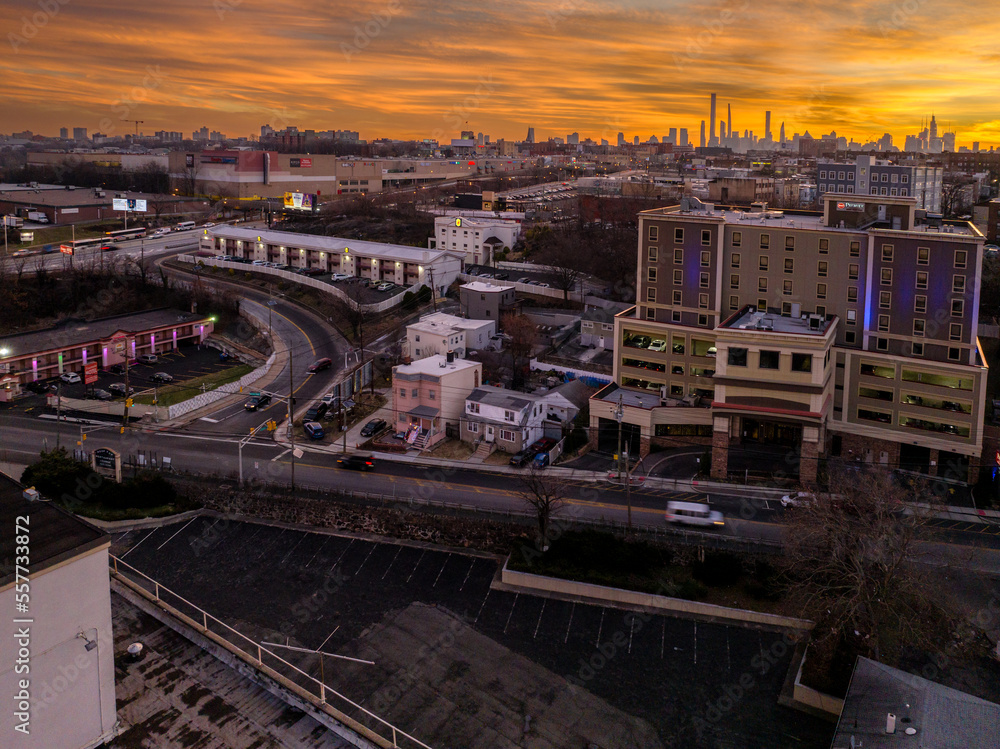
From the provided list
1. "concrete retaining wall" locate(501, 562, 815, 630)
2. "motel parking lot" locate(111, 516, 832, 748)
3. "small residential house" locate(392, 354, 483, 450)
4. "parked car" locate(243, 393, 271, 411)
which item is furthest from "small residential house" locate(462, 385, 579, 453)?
"parked car" locate(243, 393, 271, 411)

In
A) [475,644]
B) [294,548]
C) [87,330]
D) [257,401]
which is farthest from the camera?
[87,330]

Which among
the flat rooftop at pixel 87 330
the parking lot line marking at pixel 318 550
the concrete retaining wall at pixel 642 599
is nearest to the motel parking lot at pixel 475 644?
the parking lot line marking at pixel 318 550

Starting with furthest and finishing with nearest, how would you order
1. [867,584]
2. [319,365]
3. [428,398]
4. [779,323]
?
[319,365], [428,398], [779,323], [867,584]

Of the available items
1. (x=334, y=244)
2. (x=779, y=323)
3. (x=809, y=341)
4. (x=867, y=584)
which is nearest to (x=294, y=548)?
(x=867, y=584)

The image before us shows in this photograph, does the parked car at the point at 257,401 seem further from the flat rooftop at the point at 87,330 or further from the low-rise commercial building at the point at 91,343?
the flat rooftop at the point at 87,330

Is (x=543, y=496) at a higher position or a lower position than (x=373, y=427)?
lower

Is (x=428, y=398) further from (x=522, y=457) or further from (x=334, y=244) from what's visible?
(x=334, y=244)

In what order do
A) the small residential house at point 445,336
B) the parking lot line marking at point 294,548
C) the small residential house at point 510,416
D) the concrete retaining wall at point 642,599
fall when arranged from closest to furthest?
the concrete retaining wall at point 642,599 < the parking lot line marking at point 294,548 < the small residential house at point 510,416 < the small residential house at point 445,336

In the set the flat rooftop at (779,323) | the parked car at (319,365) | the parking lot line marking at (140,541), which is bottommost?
the parking lot line marking at (140,541)
